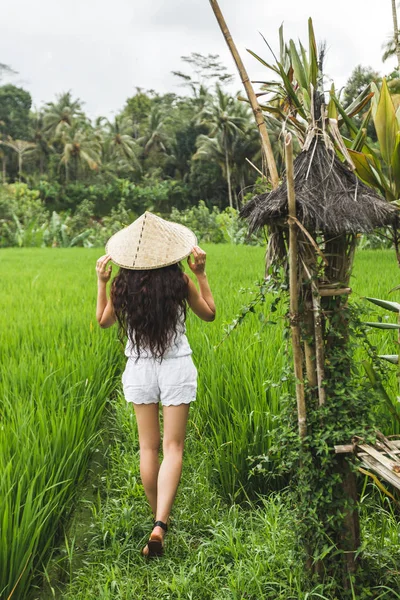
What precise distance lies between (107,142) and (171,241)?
123 ft

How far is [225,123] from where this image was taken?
3138 centimetres

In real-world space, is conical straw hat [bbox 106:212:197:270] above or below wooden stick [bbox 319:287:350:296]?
above

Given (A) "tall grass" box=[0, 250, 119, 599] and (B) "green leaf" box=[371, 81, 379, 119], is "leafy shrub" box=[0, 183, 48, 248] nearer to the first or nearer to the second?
(A) "tall grass" box=[0, 250, 119, 599]

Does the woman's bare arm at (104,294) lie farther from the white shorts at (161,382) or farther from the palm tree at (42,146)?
the palm tree at (42,146)

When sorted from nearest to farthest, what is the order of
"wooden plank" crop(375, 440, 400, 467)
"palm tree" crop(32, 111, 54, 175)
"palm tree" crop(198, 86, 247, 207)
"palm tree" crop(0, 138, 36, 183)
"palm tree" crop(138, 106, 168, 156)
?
"wooden plank" crop(375, 440, 400, 467) → "palm tree" crop(198, 86, 247, 207) → "palm tree" crop(0, 138, 36, 183) → "palm tree" crop(138, 106, 168, 156) → "palm tree" crop(32, 111, 54, 175)

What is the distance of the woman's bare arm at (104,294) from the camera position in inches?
82.0

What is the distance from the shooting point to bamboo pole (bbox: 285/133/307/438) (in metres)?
1.27

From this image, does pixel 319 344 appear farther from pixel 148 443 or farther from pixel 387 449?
pixel 148 443

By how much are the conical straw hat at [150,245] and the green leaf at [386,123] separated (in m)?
0.71

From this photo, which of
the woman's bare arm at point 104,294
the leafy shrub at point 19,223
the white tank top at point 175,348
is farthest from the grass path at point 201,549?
the leafy shrub at point 19,223

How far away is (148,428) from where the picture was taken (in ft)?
6.72

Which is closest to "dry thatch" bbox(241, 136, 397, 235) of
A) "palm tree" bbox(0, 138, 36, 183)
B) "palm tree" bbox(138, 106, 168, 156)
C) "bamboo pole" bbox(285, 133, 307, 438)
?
"bamboo pole" bbox(285, 133, 307, 438)

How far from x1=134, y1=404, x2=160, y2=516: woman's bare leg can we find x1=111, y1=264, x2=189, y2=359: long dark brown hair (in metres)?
0.20

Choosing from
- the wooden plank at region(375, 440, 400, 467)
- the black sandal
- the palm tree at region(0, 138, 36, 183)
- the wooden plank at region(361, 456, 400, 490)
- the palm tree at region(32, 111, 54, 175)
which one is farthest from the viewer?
the palm tree at region(32, 111, 54, 175)
